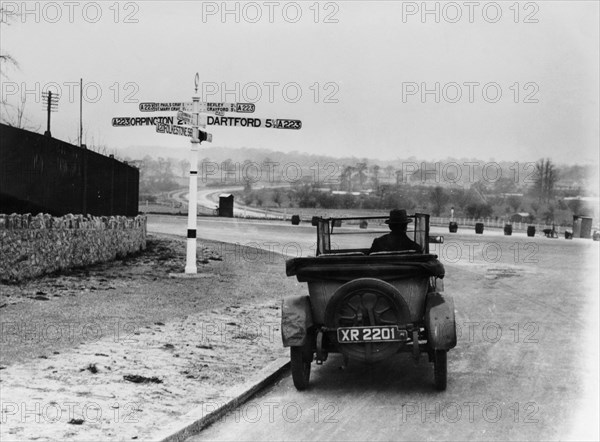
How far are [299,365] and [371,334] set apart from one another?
0.93 m

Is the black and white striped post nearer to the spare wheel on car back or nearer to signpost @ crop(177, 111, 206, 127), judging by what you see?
signpost @ crop(177, 111, 206, 127)

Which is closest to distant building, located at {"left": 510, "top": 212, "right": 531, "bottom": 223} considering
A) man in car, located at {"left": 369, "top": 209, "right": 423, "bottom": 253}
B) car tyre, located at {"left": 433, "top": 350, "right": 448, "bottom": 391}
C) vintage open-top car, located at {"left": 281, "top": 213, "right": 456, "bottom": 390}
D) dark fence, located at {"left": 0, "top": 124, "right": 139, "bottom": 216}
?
dark fence, located at {"left": 0, "top": 124, "right": 139, "bottom": 216}

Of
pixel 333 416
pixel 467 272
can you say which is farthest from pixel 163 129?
pixel 467 272

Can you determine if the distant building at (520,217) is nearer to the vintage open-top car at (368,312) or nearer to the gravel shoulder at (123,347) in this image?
the gravel shoulder at (123,347)

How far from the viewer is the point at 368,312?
6812mm

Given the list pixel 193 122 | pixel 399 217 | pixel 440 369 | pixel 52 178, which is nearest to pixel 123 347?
pixel 399 217

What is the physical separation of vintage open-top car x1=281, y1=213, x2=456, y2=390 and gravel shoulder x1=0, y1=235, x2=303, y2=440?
3.29 ft

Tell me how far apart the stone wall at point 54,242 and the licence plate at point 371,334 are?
7.47 meters

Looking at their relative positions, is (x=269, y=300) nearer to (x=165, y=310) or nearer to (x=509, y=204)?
(x=165, y=310)

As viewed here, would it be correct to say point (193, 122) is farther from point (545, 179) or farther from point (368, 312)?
point (545, 179)

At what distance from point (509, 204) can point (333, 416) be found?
6066 centimetres

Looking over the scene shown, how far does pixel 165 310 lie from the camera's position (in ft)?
37.1

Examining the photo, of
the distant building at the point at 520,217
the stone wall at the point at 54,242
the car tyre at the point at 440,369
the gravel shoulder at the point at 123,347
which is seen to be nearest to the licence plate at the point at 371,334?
the car tyre at the point at 440,369

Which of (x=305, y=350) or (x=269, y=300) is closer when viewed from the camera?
(x=305, y=350)
